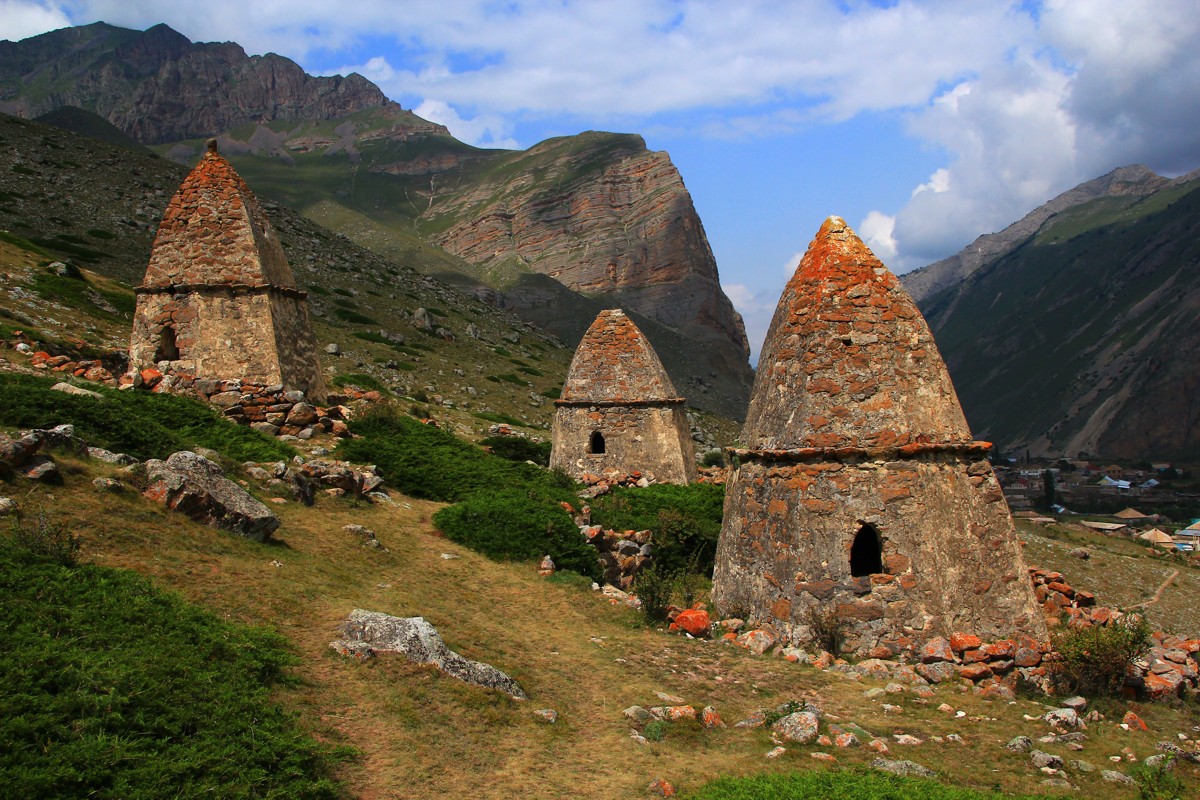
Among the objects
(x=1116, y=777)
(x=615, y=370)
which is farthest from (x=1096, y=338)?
(x=1116, y=777)

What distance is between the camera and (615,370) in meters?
18.8

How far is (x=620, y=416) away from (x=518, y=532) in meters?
6.29

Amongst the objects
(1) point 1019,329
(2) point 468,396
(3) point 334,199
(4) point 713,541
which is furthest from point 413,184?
(4) point 713,541

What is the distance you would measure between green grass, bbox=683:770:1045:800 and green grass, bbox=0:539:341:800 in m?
2.67

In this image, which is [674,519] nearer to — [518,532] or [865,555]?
[518,532]

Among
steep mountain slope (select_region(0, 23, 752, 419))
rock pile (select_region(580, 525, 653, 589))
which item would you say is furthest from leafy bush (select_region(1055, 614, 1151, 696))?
steep mountain slope (select_region(0, 23, 752, 419))

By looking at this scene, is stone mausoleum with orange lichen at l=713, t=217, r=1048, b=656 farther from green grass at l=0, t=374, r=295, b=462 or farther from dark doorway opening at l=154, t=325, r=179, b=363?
dark doorway opening at l=154, t=325, r=179, b=363

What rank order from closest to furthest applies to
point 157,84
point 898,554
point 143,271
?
point 898,554
point 143,271
point 157,84

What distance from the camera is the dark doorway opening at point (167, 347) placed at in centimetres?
1532

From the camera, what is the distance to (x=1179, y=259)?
11269cm

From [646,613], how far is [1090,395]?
11371 cm

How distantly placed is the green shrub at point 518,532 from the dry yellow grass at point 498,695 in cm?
159

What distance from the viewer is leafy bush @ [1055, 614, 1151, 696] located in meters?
8.28

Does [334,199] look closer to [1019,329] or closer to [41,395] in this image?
[41,395]
